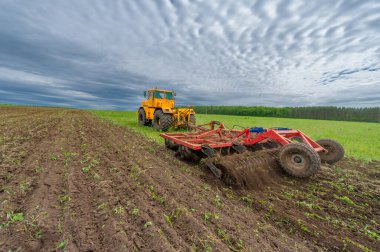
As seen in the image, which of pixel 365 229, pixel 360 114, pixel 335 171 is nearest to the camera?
pixel 365 229

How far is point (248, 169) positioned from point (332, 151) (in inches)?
119

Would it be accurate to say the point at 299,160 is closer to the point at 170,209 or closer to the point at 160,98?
the point at 170,209

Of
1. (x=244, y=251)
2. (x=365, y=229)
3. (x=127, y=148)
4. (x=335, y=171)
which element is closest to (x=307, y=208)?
(x=365, y=229)

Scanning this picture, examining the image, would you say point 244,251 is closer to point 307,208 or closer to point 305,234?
point 305,234

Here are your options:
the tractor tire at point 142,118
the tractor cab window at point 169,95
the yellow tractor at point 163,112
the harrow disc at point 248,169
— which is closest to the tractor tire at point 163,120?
the yellow tractor at point 163,112

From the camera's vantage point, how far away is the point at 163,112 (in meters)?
10.9

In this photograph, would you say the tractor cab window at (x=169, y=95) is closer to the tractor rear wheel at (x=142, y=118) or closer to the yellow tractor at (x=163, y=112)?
the yellow tractor at (x=163, y=112)

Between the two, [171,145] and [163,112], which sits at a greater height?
[163,112]

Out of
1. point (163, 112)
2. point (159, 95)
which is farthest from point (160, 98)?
point (163, 112)

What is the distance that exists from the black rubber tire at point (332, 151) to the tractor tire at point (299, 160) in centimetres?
193

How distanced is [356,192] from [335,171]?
1.26 metres

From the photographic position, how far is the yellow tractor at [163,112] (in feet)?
35.6

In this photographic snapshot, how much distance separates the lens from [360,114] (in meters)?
56.4

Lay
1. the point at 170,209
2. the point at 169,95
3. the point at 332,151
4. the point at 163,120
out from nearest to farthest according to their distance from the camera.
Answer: the point at 170,209 < the point at 332,151 < the point at 163,120 < the point at 169,95
